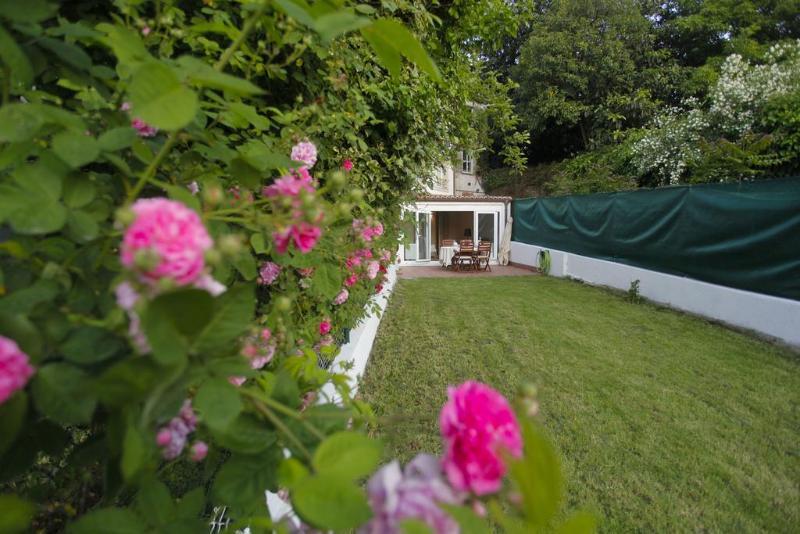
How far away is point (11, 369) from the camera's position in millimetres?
386

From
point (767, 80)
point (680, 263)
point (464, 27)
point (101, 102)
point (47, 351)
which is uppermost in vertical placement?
point (767, 80)

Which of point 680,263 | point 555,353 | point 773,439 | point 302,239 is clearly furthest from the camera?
point 680,263

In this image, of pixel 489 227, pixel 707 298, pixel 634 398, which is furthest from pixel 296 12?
pixel 489 227

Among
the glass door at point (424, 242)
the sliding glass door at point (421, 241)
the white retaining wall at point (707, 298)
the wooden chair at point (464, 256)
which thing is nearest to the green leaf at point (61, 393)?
the white retaining wall at point (707, 298)

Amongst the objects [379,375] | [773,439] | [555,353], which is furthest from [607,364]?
[379,375]

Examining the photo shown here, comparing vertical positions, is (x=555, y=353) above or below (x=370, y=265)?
below

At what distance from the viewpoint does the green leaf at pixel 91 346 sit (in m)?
0.42

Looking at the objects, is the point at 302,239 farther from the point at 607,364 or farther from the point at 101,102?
the point at 607,364

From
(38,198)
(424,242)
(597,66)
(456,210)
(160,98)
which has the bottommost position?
(424,242)

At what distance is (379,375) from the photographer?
3.94m

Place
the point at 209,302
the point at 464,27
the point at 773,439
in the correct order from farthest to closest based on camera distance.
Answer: the point at 464,27 < the point at 773,439 < the point at 209,302

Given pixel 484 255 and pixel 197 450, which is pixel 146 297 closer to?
pixel 197 450

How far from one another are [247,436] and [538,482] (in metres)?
0.33

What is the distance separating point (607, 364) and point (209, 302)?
4.70m
